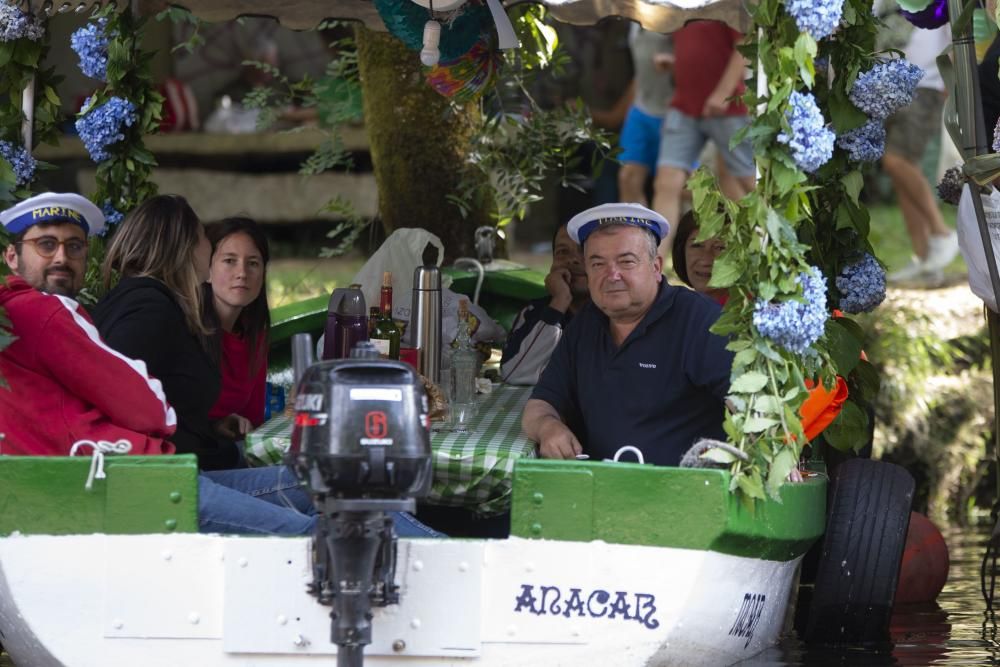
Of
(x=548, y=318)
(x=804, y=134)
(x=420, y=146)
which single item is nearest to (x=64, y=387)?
(x=804, y=134)

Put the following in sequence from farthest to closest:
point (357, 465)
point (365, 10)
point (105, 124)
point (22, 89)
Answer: point (365, 10) < point (105, 124) < point (22, 89) < point (357, 465)

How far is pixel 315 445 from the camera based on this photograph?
4.46 metres

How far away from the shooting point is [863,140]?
6184 mm

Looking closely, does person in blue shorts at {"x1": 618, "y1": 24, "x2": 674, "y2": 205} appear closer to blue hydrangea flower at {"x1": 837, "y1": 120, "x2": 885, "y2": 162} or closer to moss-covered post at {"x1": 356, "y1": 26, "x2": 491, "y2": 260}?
moss-covered post at {"x1": 356, "y1": 26, "x2": 491, "y2": 260}

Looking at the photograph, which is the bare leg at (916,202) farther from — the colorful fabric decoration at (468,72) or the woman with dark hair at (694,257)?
the woman with dark hair at (694,257)

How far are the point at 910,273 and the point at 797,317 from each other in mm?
6433

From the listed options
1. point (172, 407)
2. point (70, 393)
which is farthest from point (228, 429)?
point (70, 393)

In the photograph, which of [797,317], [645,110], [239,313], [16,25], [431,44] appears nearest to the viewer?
[797,317]

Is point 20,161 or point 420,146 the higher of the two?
point 420,146

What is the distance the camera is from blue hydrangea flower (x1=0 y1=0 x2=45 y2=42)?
640 cm

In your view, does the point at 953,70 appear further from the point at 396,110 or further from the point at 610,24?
the point at 610,24

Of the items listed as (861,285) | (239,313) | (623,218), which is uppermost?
(623,218)

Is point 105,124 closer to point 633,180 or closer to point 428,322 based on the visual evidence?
point 428,322

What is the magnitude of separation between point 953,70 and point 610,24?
A: 7.82 meters
